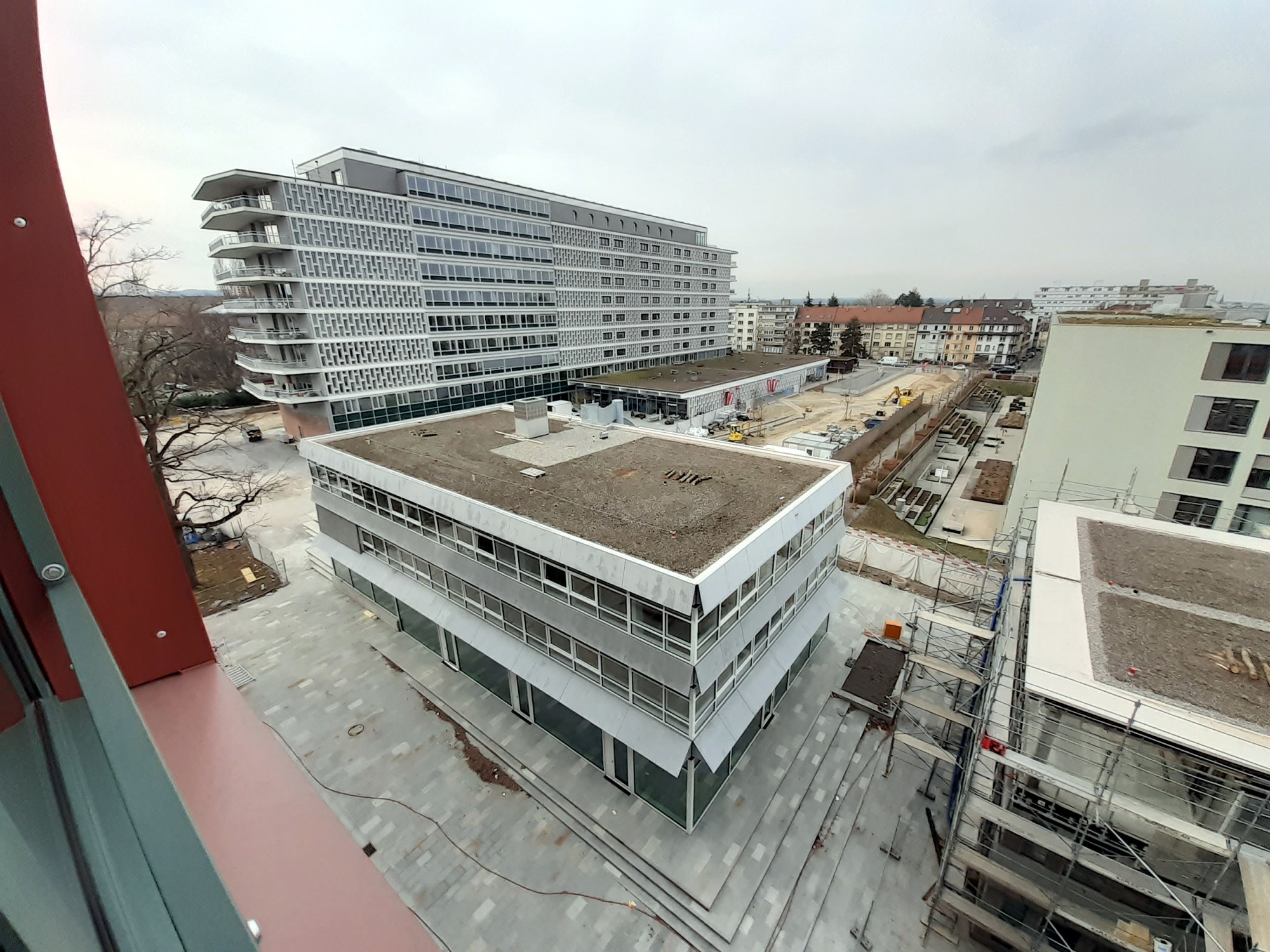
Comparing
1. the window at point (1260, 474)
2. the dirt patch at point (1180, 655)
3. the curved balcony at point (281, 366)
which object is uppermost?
the curved balcony at point (281, 366)

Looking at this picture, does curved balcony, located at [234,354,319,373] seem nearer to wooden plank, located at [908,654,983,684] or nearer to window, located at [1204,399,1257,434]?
wooden plank, located at [908,654,983,684]

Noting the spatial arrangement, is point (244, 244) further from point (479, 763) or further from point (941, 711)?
point (941, 711)

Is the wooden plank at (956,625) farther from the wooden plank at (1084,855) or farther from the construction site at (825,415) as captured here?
the construction site at (825,415)

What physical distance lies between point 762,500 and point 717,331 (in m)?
61.6

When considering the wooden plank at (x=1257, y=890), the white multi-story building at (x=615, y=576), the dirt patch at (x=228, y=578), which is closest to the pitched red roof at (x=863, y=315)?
the white multi-story building at (x=615, y=576)

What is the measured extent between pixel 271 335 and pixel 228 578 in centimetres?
1762

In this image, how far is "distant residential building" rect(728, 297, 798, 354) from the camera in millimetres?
107125

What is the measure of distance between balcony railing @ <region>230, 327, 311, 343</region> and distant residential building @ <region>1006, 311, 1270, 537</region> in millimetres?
36944

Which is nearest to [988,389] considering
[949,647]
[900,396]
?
[900,396]

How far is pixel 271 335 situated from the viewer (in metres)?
33.0

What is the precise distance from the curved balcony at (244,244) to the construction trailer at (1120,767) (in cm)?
3674

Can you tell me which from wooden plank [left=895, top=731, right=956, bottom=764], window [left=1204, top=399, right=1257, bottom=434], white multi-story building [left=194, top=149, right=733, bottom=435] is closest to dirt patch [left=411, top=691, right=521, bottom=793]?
wooden plank [left=895, top=731, right=956, bottom=764]

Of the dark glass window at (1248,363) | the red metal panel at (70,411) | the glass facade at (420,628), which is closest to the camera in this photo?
the red metal panel at (70,411)

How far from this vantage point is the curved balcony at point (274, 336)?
3228 centimetres
